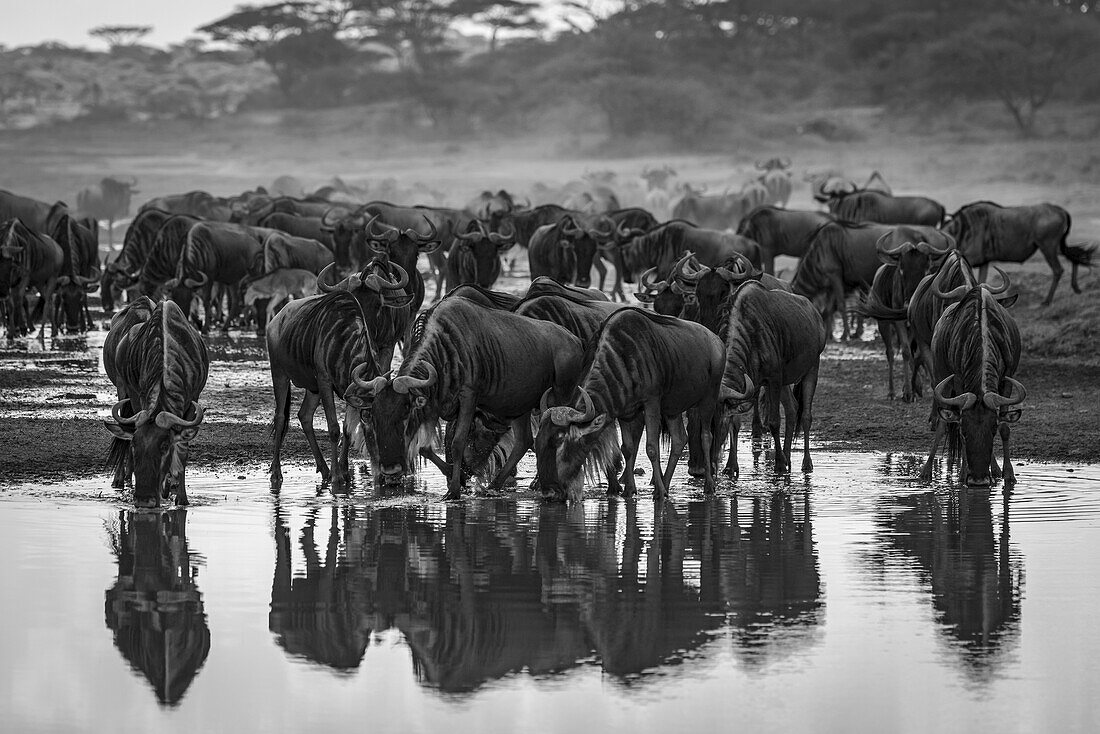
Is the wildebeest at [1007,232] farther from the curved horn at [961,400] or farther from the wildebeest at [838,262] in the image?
the curved horn at [961,400]

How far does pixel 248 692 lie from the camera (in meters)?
5.10

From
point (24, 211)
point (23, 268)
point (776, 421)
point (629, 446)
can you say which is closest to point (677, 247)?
point (23, 268)

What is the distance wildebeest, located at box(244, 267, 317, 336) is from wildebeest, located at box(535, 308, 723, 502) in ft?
30.2

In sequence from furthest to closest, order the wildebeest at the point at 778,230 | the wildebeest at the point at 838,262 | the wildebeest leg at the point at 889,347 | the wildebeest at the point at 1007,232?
1. the wildebeest at the point at 778,230
2. the wildebeest at the point at 1007,232
3. the wildebeest at the point at 838,262
4. the wildebeest leg at the point at 889,347

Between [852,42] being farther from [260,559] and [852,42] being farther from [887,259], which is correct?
[260,559]

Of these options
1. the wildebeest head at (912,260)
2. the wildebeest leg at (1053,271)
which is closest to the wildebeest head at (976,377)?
the wildebeest head at (912,260)

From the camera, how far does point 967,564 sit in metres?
6.93

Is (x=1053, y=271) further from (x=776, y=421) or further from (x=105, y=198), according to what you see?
(x=105, y=198)

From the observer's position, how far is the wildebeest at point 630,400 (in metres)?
7.90

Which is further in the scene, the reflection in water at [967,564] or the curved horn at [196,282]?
the curved horn at [196,282]

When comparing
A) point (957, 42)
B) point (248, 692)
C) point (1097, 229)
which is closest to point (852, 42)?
point (957, 42)

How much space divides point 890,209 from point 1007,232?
268cm

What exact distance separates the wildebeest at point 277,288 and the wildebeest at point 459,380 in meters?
9.02

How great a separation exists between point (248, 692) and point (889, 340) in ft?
27.8
